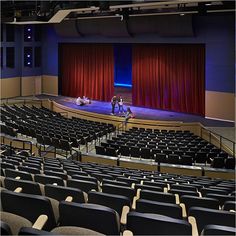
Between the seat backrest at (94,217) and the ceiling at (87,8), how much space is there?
401 inches

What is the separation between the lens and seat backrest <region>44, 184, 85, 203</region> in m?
4.18

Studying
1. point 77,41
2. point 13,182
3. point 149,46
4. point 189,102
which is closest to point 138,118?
point 189,102

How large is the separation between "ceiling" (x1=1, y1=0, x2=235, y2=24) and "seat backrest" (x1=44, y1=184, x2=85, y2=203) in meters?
9.10

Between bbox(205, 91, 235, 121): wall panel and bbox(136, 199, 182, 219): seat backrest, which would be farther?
bbox(205, 91, 235, 121): wall panel

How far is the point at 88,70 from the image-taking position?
25938 millimetres

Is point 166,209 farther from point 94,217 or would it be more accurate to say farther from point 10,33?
point 10,33

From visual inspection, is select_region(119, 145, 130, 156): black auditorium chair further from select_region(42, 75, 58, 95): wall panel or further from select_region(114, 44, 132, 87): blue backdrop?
select_region(42, 75, 58, 95): wall panel

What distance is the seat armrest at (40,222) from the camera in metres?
3.01

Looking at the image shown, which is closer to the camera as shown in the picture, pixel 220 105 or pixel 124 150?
pixel 124 150

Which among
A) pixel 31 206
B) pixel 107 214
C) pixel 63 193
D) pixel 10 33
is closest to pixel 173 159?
pixel 63 193

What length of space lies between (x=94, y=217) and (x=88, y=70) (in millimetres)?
23398

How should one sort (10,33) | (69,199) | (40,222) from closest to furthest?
(40,222) → (69,199) → (10,33)

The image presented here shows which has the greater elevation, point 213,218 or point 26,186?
point 26,186

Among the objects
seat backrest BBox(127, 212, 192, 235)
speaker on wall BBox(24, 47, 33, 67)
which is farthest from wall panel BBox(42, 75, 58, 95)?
seat backrest BBox(127, 212, 192, 235)
